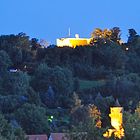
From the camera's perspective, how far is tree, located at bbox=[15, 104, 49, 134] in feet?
99.4

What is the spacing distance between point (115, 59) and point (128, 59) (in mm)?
1113

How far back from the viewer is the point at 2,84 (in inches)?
1754

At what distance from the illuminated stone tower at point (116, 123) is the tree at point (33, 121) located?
21.4 m

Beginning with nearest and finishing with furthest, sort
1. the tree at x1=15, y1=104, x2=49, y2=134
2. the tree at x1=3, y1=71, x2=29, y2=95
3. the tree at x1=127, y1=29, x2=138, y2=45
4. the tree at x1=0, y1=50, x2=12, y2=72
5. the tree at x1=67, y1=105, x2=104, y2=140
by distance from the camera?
the tree at x1=67, y1=105, x2=104, y2=140 → the tree at x1=15, y1=104, x2=49, y2=134 → the tree at x1=3, y1=71, x2=29, y2=95 → the tree at x1=0, y1=50, x2=12, y2=72 → the tree at x1=127, y1=29, x2=138, y2=45

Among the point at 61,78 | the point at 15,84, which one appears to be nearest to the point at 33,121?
the point at 15,84

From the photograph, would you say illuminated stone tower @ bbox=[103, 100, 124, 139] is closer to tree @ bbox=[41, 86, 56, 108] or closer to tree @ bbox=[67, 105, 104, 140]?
tree @ bbox=[67, 105, 104, 140]

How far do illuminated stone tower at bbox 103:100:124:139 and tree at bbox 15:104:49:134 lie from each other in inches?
842

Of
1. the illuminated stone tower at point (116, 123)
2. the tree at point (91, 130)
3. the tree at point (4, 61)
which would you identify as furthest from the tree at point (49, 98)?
the illuminated stone tower at point (116, 123)

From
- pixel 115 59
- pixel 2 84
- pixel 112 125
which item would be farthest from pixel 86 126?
pixel 115 59

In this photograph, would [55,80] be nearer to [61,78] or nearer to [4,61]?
[61,78]

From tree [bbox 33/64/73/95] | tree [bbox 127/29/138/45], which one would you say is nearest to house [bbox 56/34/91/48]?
tree [bbox 127/29/138/45]

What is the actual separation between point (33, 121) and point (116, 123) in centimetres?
2237

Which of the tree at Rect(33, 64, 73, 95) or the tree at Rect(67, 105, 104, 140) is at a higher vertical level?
the tree at Rect(33, 64, 73, 95)

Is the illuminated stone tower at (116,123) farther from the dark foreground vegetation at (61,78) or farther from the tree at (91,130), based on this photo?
the dark foreground vegetation at (61,78)
